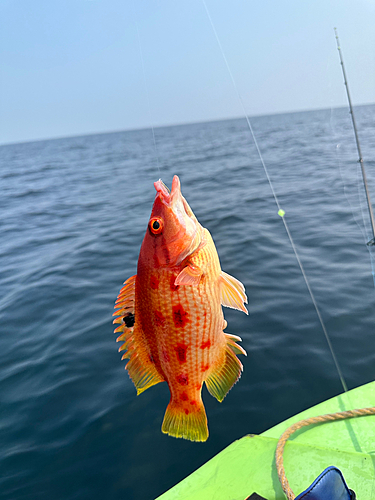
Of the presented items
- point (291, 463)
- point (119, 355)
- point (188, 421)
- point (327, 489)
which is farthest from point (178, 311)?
point (119, 355)

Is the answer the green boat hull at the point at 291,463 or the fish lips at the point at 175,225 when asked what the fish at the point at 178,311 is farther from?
the green boat hull at the point at 291,463

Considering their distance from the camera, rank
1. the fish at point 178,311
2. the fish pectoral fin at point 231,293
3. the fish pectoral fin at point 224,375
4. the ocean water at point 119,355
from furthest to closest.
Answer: the ocean water at point 119,355 → the fish pectoral fin at point 224,375 → the fish pectoral fin at point 231,293 → the fish at point 178,311

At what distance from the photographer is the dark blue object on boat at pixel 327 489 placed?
6.34ft

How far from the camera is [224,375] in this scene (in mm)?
2121

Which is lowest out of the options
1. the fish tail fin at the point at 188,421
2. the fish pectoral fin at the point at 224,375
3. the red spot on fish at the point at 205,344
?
Answer: the fish tail fin at the point at 188,421

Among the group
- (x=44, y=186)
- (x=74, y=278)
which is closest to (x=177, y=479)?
(x=74, y=278)

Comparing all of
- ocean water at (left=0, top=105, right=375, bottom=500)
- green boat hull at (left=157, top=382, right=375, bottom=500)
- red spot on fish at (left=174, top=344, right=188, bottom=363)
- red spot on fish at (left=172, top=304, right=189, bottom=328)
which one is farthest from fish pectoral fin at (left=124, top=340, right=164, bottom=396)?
ocean water at (left=0, top=105, right=375, bottom=500)

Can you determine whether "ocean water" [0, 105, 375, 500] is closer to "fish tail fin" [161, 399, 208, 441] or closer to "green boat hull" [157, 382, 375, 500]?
"green boat hull" [157, 382, 375, 500]

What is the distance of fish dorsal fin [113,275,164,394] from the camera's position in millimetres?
2023

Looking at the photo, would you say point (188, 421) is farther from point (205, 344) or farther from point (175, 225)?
point (175, 225)

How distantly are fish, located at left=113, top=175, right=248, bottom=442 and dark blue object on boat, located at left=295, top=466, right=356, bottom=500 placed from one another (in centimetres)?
63

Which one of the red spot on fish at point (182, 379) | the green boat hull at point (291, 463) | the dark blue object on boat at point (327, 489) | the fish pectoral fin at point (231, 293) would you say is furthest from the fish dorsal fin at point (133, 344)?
the green boat hull at point (291, 463)

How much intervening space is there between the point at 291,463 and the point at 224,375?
1671 millimetres

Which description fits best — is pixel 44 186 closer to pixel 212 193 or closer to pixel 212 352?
pixel 212 193
